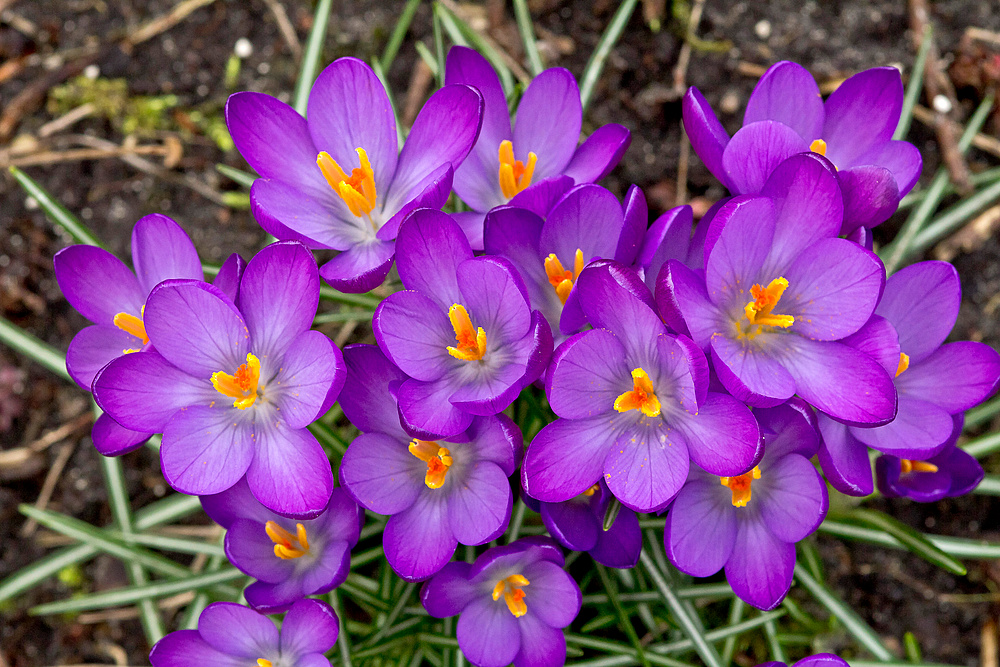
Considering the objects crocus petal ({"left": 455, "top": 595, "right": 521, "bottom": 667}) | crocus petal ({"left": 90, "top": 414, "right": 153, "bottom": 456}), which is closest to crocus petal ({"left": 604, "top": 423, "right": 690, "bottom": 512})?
crocus petal ({"left": 455, "top": 595, "right": 521, "bottom": 667})

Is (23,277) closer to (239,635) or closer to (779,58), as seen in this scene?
(239,635)

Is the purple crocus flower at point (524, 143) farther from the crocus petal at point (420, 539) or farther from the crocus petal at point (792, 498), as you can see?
the crocus petal at point (792, 498)

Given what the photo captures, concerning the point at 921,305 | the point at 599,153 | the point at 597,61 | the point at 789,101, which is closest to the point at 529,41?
the point at 597,61

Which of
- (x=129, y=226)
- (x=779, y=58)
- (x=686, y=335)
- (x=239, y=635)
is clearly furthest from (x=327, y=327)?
(x=779, y=58)

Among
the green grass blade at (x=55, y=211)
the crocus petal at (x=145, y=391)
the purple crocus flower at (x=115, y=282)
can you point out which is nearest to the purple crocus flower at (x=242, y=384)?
the crocus petal at (x=145, y=391)

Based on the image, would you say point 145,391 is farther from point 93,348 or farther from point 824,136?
point 824,136

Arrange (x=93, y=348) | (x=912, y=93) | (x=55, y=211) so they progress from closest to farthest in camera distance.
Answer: (x=93, y=348) → (x=55, y=211) → (x=912, y=93)

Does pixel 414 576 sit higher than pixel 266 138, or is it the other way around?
pixel 266 138
